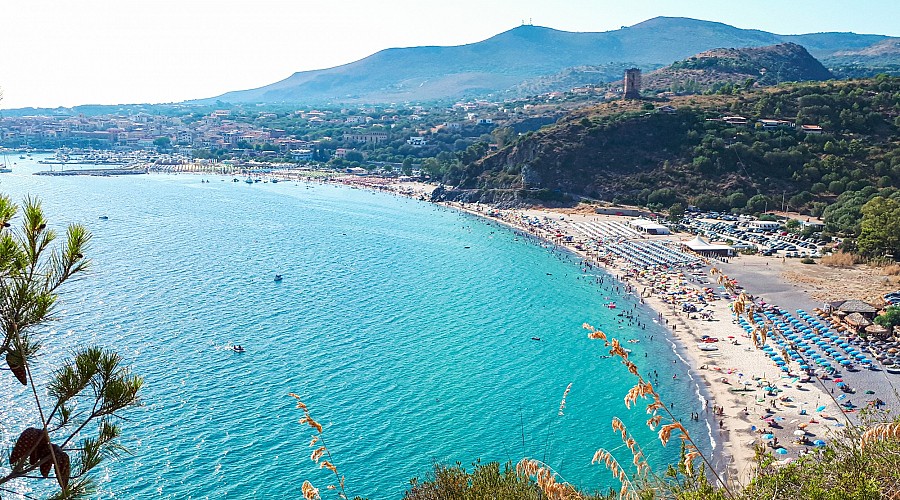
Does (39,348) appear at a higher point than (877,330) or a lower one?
higher

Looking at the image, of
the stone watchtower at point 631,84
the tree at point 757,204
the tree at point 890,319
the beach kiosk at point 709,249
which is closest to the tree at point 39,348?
the tree at point 890,319

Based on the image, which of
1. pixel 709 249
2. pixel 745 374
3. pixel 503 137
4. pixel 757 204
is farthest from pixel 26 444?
pixel 503 137

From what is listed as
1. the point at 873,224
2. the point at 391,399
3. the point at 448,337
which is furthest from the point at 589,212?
the point at 391,399

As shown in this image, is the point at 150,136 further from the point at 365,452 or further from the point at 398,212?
the point at 365,452

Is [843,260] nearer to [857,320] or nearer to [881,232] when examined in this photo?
[881,232]

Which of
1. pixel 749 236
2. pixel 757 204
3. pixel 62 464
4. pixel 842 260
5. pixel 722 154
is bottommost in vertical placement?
pixel 749 236

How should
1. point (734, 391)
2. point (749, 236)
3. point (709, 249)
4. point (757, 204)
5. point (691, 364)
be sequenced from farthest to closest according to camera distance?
point (757, 204), point (749, 236), point (709, 249), point (691, 364), point (734, 391)
